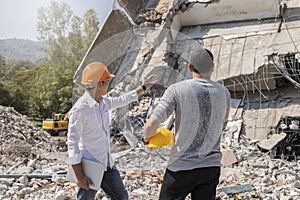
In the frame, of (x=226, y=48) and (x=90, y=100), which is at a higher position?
(x=226, y=48)

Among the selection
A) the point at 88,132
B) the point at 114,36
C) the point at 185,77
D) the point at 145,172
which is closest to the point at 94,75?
the point at 88,132

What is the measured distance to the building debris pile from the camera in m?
4.61

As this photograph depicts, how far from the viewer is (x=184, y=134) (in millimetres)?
2510

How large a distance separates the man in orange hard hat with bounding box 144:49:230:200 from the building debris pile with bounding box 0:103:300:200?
77.9 inches

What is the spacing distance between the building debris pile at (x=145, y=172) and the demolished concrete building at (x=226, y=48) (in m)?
0.62

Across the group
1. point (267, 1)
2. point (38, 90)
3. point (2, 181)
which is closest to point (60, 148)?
point (2, 181)

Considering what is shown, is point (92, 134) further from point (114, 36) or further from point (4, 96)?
point (4, 96)

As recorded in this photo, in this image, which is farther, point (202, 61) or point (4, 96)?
point (4, 96)

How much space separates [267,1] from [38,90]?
17.7 metres

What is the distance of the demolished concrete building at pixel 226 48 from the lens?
7656 millimetres

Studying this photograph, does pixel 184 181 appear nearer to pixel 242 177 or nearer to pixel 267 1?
pixel 242 177

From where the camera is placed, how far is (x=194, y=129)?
2.48 m

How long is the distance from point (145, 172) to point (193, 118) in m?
3.22

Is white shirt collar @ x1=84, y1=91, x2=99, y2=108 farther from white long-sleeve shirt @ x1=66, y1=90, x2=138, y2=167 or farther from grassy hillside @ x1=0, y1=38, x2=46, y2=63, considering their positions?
grassy hillside @ x1=0, y1=38, x2=46, y2=63
